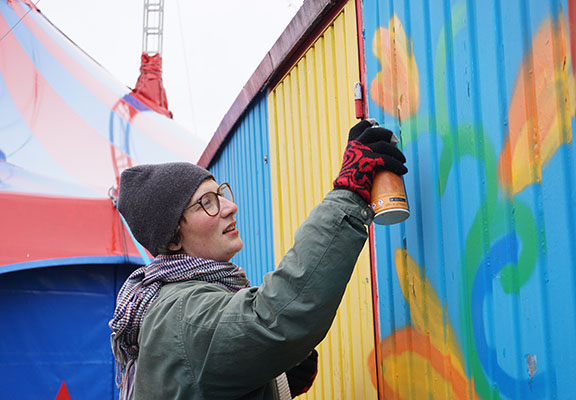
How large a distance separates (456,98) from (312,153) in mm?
1045

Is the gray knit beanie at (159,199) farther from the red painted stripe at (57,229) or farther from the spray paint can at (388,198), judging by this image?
the red painted stripe at (57,229)

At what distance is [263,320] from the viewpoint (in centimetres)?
134

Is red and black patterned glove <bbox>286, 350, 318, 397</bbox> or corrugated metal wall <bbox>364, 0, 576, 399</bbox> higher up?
corrugated metal wall <bbox>364, 0, 576, 399</bbox>

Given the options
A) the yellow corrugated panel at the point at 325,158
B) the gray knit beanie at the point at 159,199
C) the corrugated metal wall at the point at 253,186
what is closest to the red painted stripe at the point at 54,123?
the corrugated metal wall at the point at 253,186

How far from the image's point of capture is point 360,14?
204 centimetres

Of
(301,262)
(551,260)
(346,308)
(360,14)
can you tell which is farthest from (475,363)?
(360,14)

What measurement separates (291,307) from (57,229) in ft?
16.6

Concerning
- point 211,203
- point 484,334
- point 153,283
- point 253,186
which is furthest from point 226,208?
point 253,186

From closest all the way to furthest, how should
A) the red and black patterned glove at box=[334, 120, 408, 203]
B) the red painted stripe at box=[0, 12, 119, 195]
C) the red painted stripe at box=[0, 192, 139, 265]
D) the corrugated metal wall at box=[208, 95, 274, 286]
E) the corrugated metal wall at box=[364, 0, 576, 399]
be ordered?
the corrugated metal wall at box=[364, 0, 576, 399], the red and black patterned glove at box=[334, 120, 408, 203], the corrugated metal wall at box=[208, 95, 274, 286], the red painted stripe at box=[0, 192, 139, 265], the red painted stripe at box=[0, 12, 119, 195]

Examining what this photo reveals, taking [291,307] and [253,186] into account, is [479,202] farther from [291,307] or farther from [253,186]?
[253,186]

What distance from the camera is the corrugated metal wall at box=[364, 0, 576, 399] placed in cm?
121

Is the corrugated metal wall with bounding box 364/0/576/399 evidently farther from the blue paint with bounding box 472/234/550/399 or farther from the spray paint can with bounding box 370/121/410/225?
the spray paint can with bounding box 370/121/410/225

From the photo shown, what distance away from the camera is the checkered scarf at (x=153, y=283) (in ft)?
5.57

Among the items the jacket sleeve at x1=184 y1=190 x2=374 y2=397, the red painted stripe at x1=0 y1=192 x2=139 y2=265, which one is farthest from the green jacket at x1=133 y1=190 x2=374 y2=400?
the red painted stripe at x1=0 y1=192 x2=139 y2=265
